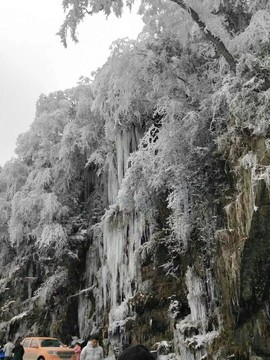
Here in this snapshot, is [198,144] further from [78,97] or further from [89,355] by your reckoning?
[78,97]

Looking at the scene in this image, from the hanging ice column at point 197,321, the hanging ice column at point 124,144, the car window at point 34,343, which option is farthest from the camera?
the hanging ice column at point 124,144

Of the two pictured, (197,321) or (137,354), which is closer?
(137,354)

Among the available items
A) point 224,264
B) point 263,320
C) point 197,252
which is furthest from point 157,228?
point 263,320

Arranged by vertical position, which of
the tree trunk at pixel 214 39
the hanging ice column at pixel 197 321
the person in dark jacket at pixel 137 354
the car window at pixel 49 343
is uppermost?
the tree trunk at pixel 214 39

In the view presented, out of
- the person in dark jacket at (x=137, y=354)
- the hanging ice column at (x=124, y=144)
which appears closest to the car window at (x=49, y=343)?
the hanging ice column at (x=124, y=144)

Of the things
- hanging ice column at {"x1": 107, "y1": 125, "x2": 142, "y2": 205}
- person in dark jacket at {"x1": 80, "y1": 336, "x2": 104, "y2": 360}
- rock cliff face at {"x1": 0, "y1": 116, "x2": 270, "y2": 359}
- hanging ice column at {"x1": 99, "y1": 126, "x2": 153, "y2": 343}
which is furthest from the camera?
hanging ice column at {"x1": 107, "y1": 125, "x2": 142, "y2": 205}

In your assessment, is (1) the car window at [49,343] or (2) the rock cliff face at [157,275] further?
(1) the car window at [49,343]

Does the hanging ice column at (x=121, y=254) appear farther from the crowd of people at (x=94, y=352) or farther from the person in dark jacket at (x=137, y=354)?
the person in dark jacket at (x=137, y=354)

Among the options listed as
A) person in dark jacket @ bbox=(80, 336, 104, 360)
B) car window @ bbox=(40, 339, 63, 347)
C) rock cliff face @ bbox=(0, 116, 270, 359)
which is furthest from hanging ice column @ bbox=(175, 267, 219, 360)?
car window @ bbox=(40, 339, 63, 347)

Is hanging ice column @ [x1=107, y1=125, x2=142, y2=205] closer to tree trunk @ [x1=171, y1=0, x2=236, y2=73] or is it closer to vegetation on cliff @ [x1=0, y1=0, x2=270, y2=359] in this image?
vegetation on cliff @ [x1=0, y1=0, x2=270, y2=359]

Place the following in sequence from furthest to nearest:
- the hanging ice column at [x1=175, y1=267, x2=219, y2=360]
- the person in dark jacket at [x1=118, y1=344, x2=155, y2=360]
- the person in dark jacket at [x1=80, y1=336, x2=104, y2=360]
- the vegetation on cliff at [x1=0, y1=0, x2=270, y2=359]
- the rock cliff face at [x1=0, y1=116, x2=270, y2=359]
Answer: the hanging ice column at [x1=175, y1=267, x2=219, y2=360]
the vegetation on cliff at [x1=0, y1=0, x2=270, y2=359]
the rock cliff face at [x1=0, y1=116, x2=270, y2=359]
the person in dark jacket at [x1=80, y1=336, x2=104, y2=360]
the person in dark jacket at [x1=118, y1=344, x2=155, y2=360]

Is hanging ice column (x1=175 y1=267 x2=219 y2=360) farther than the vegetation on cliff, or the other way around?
hanging ice column (x1=175 y1=267 x2=219 y2=360)

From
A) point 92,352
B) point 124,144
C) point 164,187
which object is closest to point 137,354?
point 92,352

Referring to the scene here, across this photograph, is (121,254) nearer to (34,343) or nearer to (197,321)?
(34,343)
